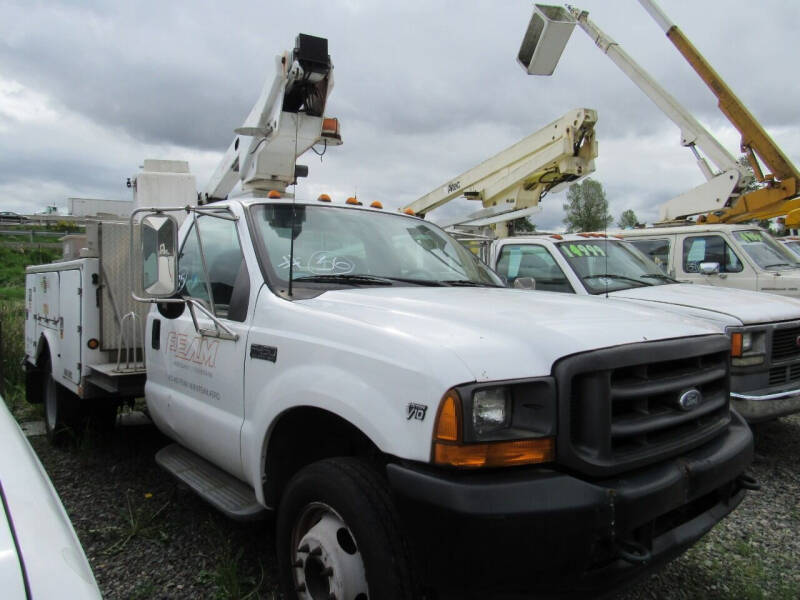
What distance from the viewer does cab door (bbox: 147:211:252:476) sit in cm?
282

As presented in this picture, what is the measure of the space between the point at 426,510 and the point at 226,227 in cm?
209

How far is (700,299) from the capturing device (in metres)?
5.07

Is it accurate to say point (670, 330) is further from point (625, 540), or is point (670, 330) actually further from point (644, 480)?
point (625, 540)

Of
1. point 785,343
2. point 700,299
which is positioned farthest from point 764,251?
point 785,343

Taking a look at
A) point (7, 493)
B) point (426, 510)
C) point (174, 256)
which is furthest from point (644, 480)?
point (174, 256)

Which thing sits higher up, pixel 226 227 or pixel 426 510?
pixel 226 227

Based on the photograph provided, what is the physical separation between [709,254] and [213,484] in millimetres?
6970

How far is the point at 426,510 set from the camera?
175cm

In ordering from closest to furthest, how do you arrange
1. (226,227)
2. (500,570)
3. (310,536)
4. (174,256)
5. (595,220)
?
(500,570)
(310,536)
(174,256)
(226,227)
(595,220)

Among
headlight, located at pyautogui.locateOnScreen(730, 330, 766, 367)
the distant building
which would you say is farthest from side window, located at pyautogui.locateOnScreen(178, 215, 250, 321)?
headlight, located at pyautogui.locateOnScreen(730, 330, 766, 367)

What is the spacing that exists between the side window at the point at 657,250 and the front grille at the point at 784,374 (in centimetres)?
332

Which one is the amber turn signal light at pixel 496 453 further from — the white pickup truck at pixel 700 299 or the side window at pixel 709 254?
the side window at pixel 709 254

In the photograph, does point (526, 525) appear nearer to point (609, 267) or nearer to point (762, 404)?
point (762, 404)

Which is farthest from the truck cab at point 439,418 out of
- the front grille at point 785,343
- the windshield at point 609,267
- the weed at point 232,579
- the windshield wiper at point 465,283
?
the windshield at point 609,267
